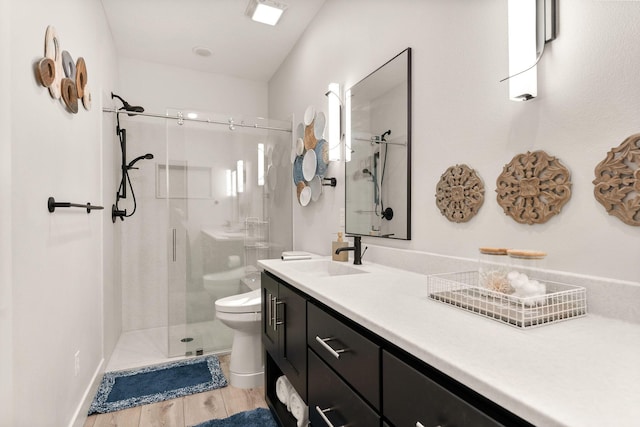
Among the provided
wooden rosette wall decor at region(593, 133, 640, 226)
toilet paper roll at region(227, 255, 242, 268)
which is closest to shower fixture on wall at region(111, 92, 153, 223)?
toilet paper roll at region(227, 255, 242, 268)

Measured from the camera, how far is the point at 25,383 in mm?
1160

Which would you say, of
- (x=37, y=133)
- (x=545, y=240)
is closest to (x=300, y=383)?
(x=545, y=240)

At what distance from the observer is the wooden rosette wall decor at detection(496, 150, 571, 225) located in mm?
1070

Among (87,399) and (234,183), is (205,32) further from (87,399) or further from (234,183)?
(87,399)

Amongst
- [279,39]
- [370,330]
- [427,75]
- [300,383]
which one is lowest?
[300,383]

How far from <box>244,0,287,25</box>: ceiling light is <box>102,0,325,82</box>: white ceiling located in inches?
2.3

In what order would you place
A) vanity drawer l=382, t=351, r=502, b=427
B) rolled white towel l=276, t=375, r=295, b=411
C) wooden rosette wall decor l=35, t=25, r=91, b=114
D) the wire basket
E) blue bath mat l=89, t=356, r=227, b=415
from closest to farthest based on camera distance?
vanity drawer l=382, t=351, r=502, b=427, the wire basket, wooden rosette wall decor l=35, t=25, r=91, b=114, rolled white towel l=276, t=375, r=295, b=411, blue bath mat l=89, t=356, r=227, b=415

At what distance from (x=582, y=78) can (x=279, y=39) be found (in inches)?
104

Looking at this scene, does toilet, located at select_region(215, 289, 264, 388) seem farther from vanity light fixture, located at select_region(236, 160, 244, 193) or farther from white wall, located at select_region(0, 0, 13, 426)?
white wall, located at select_region(0, 0, 13, 426)

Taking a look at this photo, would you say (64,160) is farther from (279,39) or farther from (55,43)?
(279,39)

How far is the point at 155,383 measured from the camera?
2311 mm

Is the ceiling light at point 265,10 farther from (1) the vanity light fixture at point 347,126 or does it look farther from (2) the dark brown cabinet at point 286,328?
(2) the dark brown cabinet at point 286,328

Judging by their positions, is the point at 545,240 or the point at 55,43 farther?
the point at 55,43

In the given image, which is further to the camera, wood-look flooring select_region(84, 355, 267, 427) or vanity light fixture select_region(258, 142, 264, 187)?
vanity light fixture select_region(258, 142, 264, 187)
